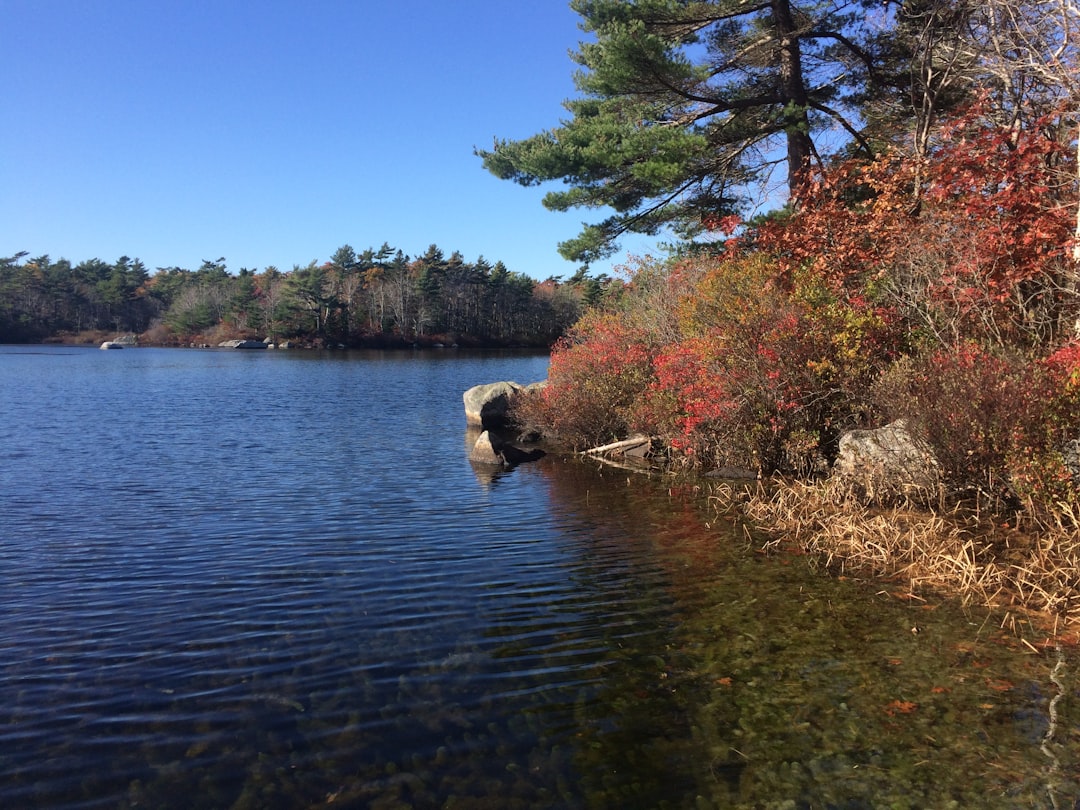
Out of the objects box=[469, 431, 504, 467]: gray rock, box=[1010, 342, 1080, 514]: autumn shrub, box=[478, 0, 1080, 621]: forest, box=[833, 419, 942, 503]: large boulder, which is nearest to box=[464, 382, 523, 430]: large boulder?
box=[478, 0, 1080, 621]: forest

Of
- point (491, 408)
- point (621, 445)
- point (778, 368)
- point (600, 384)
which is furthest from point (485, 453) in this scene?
point (778, 368)

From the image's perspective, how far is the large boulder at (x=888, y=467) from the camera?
36.3 feet

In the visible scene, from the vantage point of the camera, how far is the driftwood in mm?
18172

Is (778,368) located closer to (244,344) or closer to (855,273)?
Answer: (855,273)

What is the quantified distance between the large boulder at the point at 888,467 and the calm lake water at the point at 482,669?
2537 millimetres

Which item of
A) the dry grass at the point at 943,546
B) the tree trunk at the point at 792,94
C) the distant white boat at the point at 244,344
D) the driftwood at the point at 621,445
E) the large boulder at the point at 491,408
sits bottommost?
the dry grass at the point at 943,546

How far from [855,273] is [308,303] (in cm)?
8677

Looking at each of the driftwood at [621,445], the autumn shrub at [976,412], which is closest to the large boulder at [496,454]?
the driftwood at [621,445]

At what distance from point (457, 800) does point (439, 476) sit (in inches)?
474

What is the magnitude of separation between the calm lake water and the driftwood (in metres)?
4.67

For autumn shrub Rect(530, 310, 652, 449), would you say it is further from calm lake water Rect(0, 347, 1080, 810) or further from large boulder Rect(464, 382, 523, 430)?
calm lake water Rect(0, 347, 1080, 810)

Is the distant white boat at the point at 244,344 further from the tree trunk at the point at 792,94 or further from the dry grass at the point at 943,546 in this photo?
the dry grass at the point at 943,546

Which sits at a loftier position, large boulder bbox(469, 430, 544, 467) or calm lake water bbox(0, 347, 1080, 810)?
large boulder bbox(469, 430, 544, 467)

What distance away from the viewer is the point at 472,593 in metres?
8.79
